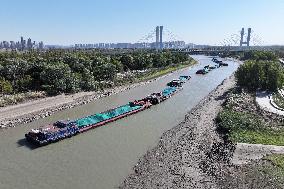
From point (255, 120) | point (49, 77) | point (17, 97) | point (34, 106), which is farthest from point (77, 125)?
point (49, 77)

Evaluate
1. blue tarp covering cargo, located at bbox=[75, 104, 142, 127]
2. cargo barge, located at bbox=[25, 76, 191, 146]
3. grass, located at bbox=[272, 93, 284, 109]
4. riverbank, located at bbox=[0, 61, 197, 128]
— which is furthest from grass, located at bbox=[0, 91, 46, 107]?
grass, located at bbox=[272, 93, 284, 109]

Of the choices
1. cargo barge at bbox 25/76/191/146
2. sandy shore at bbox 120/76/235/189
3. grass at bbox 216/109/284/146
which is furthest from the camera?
grass at bbox 216/109/284/146

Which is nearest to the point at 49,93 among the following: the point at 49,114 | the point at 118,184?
the point at 49,114

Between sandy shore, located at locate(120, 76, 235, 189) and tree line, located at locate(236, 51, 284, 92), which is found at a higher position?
tree line, located at locate(236, 51, 284, 92)

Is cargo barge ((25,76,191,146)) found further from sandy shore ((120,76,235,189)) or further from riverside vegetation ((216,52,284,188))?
riverside vegetation ((216,52,284,188))

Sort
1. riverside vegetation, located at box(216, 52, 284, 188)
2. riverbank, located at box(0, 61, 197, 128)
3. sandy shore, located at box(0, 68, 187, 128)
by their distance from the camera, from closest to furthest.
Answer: riverside vegetation, located at box(216, 52, 284, 188) < sandy shore, located at box(0, 68, 187, 128) < riverbank, located at box(0, 61, 197, 128)

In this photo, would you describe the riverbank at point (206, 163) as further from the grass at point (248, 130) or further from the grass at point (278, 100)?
the grass at point (278, 100)

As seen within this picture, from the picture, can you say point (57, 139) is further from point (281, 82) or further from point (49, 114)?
point (281, 82)
